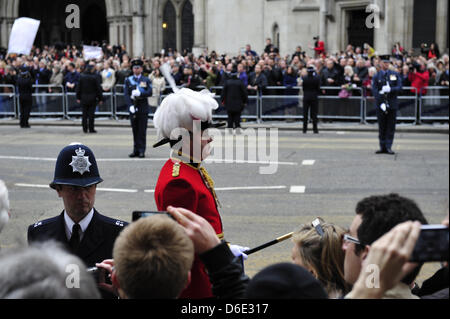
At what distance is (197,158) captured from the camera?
13.6ft

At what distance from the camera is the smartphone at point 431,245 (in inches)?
77.4

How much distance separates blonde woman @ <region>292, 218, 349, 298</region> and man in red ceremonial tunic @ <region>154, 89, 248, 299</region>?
1.90 ft

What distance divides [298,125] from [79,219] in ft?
57.5

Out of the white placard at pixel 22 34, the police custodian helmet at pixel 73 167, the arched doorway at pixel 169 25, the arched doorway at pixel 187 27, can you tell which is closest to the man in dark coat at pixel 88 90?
the white placard at pixel 22 34

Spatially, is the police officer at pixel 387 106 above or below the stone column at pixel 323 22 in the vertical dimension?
below

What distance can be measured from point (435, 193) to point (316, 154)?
4507 millimetres

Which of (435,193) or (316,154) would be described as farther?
(316,154)

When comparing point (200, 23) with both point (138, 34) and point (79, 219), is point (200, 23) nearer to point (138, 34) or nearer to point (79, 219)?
point (138, 34)

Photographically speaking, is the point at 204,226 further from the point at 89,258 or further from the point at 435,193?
the point at 435,193

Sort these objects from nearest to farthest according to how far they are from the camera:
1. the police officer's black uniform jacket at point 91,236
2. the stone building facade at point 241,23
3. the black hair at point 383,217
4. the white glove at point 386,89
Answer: the black hair at point 383,217 → the police officer's black uniform jacket at point 91,236 → the white glove at point 386,89 → the stone building facade at point 241,23

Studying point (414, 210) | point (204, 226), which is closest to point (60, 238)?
point (204, 226)

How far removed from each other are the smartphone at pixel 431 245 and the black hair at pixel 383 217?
0.95m

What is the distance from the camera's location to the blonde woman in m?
3.56

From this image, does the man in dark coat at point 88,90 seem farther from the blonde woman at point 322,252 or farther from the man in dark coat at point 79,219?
the blonde woman at point 322,252
